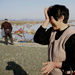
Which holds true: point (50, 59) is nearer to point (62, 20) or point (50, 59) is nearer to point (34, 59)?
point (62, 20)

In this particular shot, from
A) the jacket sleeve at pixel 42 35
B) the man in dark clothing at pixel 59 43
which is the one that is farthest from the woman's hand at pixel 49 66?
the jacket sleeve at pixel 42 35

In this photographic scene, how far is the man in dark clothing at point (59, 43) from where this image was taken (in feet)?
5.97

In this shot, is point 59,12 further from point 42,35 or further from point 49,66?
point 49,66

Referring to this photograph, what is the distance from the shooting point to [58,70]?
1977 millimetres

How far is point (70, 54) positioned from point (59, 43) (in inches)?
6.5

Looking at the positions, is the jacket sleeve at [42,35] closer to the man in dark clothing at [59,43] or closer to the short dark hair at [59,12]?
the man in dark clothing at [59,43]

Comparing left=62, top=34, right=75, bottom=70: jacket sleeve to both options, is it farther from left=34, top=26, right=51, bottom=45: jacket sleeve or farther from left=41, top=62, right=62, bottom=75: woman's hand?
left=34, top=26, right=51, bottom=45: jacket sleeve

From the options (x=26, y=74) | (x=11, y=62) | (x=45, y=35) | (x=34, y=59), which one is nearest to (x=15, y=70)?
(x=26, y=74)

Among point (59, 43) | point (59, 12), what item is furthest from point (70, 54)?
point (59, 12)

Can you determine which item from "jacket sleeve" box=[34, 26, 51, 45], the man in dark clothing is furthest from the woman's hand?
"jacket sleeve" box=[34, 26, 51, 45]

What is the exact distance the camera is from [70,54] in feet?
5.98

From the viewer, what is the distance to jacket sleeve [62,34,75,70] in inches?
70.6

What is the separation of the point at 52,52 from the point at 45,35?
281 mm

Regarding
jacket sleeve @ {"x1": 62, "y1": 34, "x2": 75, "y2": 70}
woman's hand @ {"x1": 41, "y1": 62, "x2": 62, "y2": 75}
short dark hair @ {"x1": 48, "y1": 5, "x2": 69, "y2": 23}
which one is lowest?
woman's hand @ {"x1": 41, "y1": 62, "x2": 62, "y2": 75}
